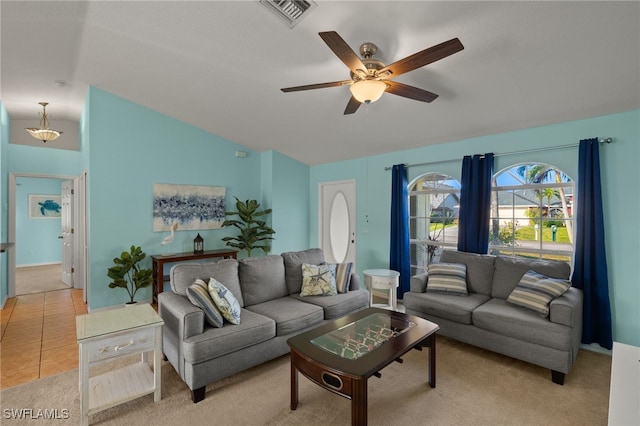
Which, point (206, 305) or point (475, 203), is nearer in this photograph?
point (206, 305)

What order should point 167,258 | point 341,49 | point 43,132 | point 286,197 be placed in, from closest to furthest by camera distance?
point 341,49
point 167,258
point 43,132
point 286,197

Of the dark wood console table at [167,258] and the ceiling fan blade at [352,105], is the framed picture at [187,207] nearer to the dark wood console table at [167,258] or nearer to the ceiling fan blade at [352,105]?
the dark wood console table at [167,258]

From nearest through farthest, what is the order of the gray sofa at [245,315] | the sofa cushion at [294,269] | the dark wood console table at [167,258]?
1. the gray sofa at [245,315]
2. the sofa cushion at [294,269]
3. the dark wood console table at [167,258]

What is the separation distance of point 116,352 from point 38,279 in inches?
221

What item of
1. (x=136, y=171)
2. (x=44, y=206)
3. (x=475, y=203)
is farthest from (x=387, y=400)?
(x=44, y=206)

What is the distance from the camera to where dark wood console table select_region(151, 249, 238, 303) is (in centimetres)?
433

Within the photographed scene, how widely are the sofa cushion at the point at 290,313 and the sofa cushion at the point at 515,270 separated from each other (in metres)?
1.96

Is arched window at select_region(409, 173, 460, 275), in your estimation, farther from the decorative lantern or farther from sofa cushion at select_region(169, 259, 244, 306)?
the decorative lantern

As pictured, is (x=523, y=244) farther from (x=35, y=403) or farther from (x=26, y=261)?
(x=26, y=261)

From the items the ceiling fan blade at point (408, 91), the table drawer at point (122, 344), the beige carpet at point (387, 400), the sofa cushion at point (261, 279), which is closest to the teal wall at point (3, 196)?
the beige carpet at point (387, 400)

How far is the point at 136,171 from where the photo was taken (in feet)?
14.9

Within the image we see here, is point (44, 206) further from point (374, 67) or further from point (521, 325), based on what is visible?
point (521, 325)

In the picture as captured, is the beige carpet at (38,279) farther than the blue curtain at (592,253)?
Yes

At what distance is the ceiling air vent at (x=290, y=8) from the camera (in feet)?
7.23
